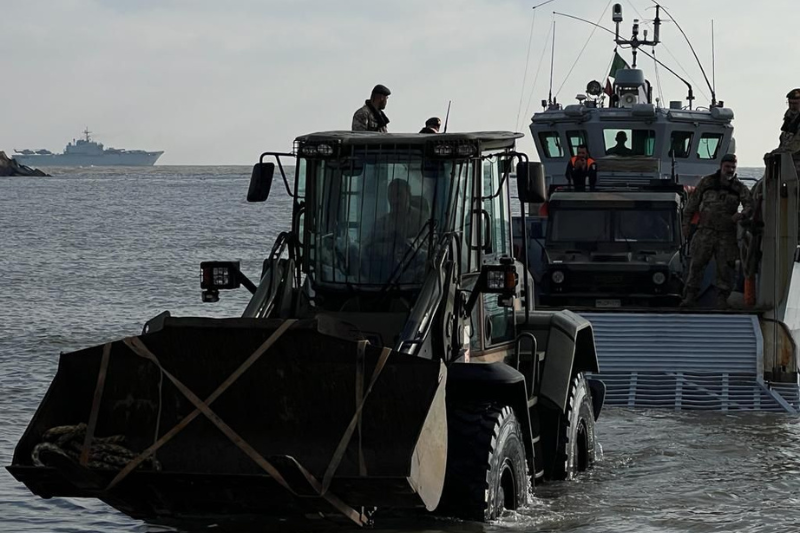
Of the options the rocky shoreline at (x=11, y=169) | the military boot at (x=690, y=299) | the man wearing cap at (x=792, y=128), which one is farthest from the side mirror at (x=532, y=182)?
the rocky shoreline at (x=11, y=169)

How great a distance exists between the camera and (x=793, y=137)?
49.8 feet

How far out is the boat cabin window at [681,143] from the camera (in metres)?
Result: 24.4

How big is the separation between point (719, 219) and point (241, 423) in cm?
946

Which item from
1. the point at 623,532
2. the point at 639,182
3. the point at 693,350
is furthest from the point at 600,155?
the point at 623,532

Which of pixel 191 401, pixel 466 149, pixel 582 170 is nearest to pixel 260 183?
pixel 466 149

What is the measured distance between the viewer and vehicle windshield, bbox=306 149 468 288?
8695 millimetres

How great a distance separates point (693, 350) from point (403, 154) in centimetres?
617

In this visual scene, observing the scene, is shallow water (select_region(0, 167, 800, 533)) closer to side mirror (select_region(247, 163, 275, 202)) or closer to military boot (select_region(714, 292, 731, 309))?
side mirror (select_region(247, 163, 275, 202))

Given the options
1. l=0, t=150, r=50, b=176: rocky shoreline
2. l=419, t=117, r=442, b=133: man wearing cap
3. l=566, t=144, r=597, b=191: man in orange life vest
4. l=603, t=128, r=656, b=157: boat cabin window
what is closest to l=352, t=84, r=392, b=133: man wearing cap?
l=419, t=117, r=442, b=133: man wearing cap

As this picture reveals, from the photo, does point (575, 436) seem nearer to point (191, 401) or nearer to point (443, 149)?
point (443, 149)

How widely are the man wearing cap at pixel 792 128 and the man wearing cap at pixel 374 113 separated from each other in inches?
252

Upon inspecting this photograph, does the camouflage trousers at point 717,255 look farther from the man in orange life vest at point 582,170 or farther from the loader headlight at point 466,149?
the loader headlight at point 466,149

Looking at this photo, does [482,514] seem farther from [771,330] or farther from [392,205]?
[771,330]

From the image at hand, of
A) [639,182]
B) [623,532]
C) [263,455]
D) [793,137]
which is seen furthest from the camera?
[639,182]
